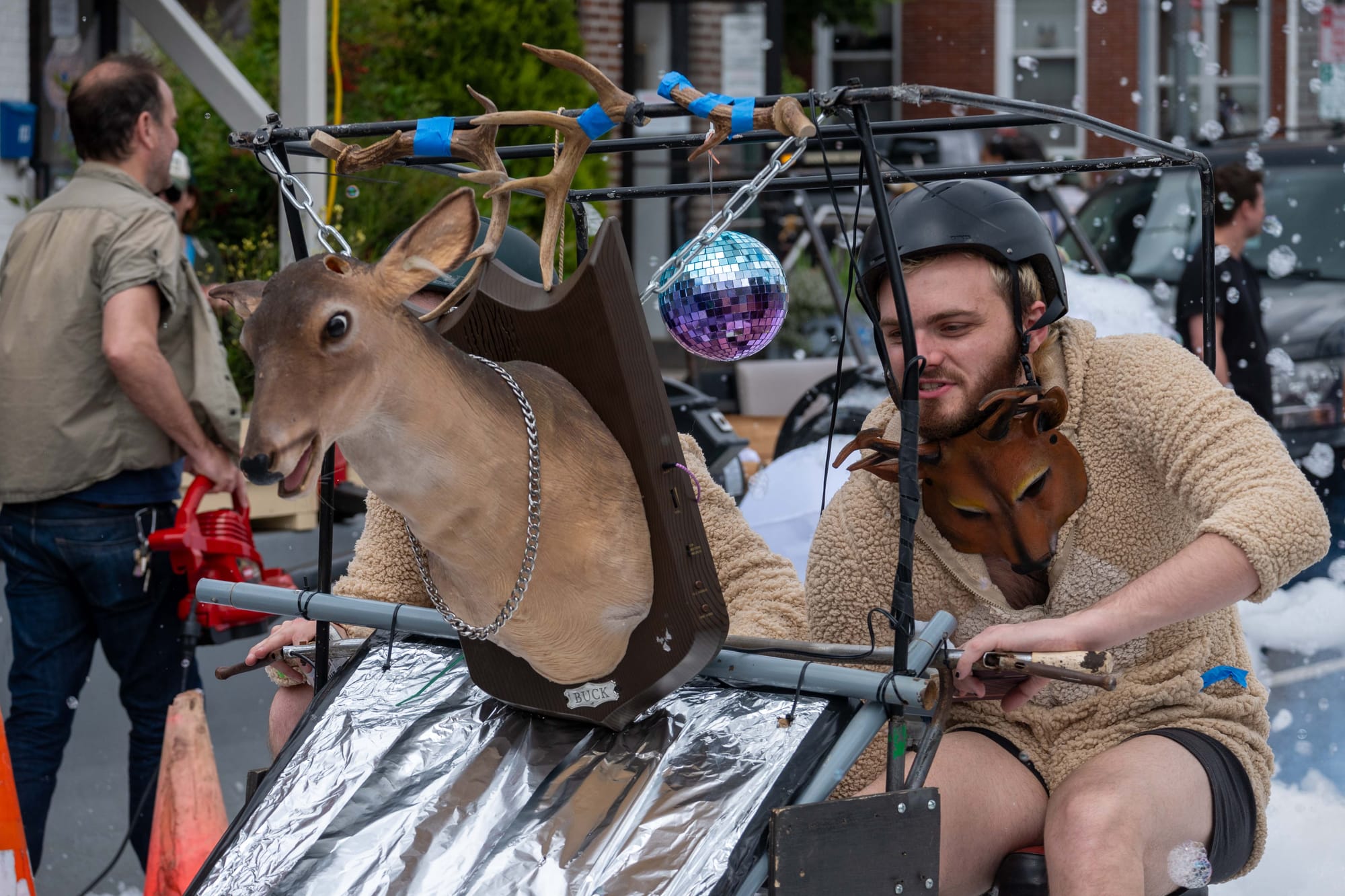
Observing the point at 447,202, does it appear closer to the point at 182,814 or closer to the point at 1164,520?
the point at 1164,520

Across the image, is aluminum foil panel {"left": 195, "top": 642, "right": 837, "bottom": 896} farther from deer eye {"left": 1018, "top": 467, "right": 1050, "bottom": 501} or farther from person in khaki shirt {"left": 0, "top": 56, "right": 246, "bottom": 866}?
person in khaki shirt {"left": 0, "top": 56, "right": 246, "bottom": 866}

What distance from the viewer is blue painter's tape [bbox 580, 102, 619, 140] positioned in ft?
6.01

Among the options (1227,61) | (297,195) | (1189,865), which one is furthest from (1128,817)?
(1227,61)

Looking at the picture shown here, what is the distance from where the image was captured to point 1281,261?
6809 mm

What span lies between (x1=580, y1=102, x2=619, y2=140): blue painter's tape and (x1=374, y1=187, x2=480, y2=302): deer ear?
275 millimetres

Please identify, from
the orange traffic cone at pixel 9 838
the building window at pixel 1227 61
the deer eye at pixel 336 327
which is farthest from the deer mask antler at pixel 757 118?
the building window at pixel 1227 61

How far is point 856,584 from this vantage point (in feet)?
7.75

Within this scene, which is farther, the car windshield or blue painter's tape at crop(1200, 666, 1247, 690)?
the car windshield

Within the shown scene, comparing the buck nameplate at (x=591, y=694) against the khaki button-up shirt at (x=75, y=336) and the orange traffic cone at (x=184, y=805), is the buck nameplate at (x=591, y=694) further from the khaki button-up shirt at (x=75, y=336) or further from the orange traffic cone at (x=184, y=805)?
the khaki button-up shirt at (x=75, y=336)

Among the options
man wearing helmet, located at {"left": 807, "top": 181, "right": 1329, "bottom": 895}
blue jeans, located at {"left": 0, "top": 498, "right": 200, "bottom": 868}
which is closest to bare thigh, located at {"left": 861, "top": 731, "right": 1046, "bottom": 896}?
man wearing helmet, located at {"left": 807, "top": 181, "right": 1329, "bottom": 895}

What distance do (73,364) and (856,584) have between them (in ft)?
7.00

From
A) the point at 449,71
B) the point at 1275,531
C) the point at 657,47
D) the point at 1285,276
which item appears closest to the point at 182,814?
the point at 1275,531

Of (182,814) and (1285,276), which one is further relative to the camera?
(1285,276)

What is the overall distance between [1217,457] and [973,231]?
0.47 meters
